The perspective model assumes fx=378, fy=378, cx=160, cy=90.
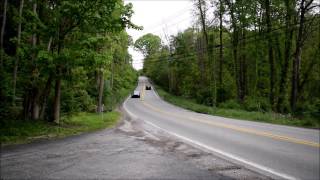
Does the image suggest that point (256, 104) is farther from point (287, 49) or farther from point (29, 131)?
point (29, 131)

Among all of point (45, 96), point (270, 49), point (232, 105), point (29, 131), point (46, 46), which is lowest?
point (29, 131)

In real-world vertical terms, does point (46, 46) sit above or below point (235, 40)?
below

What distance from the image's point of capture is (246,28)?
140ft

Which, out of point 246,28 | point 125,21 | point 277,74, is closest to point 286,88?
point 277,74

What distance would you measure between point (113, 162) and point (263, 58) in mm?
37917

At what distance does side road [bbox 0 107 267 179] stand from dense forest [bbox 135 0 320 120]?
14.1 m

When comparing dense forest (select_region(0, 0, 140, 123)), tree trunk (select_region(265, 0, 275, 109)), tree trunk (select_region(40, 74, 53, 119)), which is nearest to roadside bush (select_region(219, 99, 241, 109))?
tree trunk (select_region(265, 0, 275, 109))

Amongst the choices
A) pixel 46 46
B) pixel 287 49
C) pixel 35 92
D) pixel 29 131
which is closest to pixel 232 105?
pixel 287 49

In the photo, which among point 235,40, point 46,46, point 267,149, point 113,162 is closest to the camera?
point 113,162

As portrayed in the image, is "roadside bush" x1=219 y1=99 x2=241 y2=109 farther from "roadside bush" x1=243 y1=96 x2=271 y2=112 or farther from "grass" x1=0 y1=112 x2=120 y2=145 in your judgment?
"grass" x1=0 y1=112 x2=120 y2=145

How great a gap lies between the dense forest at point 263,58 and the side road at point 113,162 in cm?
1413

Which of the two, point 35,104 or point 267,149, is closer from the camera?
point 267,149

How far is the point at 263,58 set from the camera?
44.8 meters

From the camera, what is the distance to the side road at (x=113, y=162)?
26.9 ft
